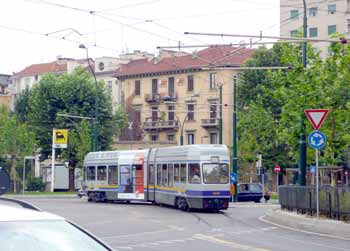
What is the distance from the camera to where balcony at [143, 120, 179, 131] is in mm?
81725

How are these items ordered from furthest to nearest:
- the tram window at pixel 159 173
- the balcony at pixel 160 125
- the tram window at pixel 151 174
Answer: the balcony at pixel 160 125 → the tram window at pixel 151 174 → the tram window at pixel 159 173

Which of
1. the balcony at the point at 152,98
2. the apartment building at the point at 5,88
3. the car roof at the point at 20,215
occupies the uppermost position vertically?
the apartment building at the point at 5,88

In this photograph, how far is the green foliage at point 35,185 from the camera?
70450 millimetres

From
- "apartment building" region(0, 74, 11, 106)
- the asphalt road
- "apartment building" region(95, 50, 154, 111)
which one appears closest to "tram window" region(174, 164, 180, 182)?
the asphalt road

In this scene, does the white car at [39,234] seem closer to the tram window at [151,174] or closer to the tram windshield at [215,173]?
the tram windshield at [215,173]

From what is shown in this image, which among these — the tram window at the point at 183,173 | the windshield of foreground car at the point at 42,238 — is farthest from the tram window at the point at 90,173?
the windshield of foreground car at the point at 42,238

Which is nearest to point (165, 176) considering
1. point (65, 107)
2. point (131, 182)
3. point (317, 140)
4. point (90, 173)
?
point (131, 182)

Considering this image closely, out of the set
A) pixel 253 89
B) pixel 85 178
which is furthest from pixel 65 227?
pixel 253 89

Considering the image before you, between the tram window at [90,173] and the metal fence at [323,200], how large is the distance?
722 inches

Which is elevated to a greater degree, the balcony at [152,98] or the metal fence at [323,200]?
the balcony at [152,98]

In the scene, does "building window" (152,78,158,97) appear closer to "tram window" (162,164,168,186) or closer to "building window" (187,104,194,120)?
"building window" (187,104,194,120)

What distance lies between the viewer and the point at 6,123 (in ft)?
216

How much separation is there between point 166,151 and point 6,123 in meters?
30.9

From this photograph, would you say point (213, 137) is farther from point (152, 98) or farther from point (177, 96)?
point (152, 98)
